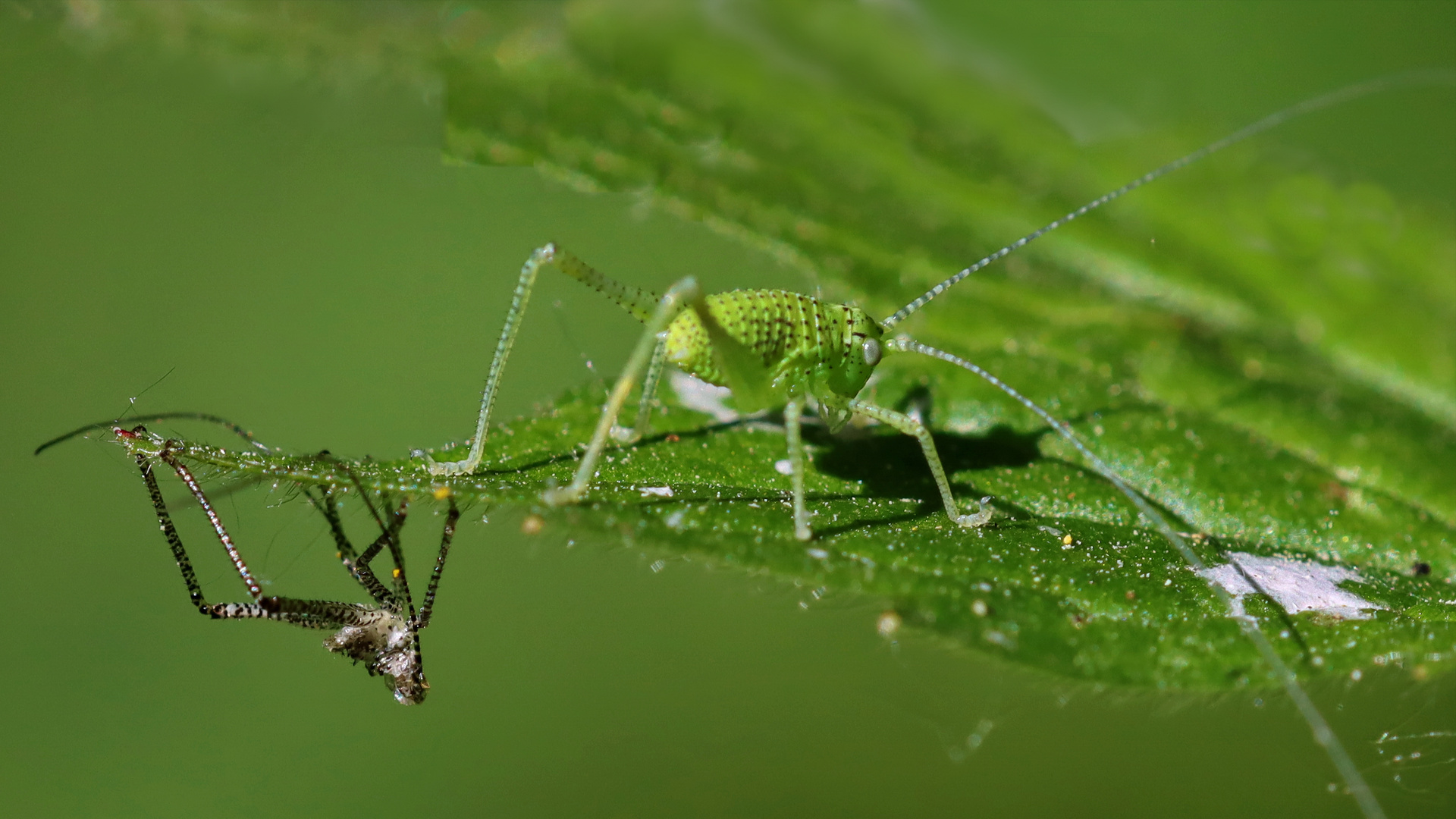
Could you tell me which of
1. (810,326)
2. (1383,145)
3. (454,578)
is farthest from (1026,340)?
(1383,145)

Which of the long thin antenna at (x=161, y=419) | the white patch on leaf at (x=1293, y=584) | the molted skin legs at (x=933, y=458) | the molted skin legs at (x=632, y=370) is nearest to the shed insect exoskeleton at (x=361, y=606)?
the long thin antenna at (x=161, y=419)

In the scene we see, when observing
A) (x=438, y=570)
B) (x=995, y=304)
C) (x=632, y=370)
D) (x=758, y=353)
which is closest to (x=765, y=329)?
(x=758, y=353)

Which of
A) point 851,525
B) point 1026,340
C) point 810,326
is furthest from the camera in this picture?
point 1026,340

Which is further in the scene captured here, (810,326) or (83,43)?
(83,43)

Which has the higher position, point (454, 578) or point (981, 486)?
point (454, 578)

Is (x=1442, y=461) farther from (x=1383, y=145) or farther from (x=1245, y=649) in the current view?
(x=1383, y=145)

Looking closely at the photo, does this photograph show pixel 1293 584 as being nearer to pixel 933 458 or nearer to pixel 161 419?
pixel 933 458

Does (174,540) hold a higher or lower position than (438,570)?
higher

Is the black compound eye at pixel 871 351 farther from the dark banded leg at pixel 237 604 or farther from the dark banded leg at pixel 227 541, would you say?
the dark banded leg at pixel 227 541
